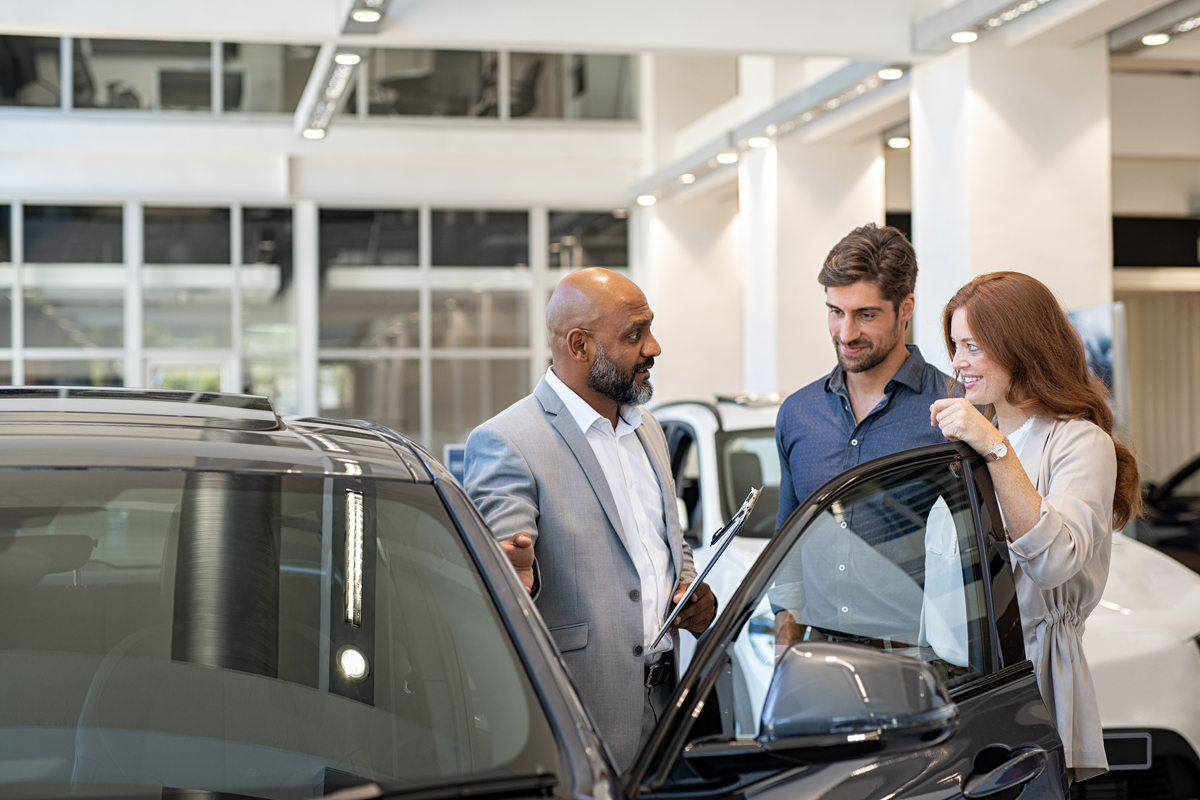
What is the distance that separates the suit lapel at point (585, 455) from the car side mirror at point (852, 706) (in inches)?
34.8

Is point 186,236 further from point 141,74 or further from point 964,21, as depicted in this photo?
point 964,21

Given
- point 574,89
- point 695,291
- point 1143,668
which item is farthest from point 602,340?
point 574,89

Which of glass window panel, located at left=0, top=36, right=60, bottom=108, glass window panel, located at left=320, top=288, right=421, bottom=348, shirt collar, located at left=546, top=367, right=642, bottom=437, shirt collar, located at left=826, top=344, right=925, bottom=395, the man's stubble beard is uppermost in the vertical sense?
glass window panel, located at left=0, top=36, right=60, bottom=108

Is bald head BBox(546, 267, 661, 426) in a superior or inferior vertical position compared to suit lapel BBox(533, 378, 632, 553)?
superior

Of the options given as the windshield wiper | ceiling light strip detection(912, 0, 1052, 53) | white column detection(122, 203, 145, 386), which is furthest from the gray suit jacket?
white column detection(122, 203, 145, 386)

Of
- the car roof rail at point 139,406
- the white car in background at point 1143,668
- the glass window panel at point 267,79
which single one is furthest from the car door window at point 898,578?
the glass window panel at point 267,79

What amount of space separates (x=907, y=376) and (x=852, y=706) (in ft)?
4.06

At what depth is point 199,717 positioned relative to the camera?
1.90 meters

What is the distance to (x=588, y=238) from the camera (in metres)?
14.5

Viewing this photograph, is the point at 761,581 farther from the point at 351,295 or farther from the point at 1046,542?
the point at 351,295

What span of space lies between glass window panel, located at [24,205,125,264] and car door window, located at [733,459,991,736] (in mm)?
12940

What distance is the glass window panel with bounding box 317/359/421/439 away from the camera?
45.3 ft

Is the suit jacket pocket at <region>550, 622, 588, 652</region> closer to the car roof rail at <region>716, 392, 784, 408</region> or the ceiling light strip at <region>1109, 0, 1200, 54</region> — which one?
the car roof rail at <region>716, 392, 784, 408</region>

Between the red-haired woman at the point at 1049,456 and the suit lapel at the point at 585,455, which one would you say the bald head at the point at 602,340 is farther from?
the red-haired woman at the point at 1049,456
